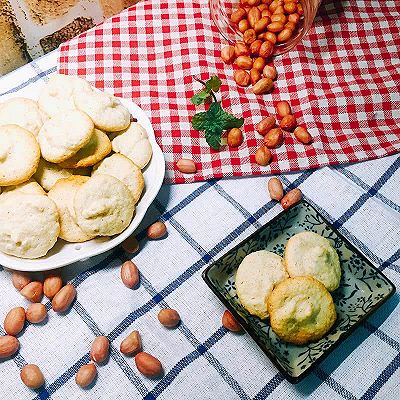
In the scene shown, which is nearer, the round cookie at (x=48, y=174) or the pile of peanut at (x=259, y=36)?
the round cookie at (x=48, y=174)

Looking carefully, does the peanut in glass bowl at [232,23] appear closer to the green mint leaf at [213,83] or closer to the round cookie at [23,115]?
the green mint leaf at [213,83]

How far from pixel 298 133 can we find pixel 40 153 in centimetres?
56

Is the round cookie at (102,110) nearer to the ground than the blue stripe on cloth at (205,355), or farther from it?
farther from it

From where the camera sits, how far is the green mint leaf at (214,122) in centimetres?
126

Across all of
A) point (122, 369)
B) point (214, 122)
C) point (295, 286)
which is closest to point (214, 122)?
point (214, 122)

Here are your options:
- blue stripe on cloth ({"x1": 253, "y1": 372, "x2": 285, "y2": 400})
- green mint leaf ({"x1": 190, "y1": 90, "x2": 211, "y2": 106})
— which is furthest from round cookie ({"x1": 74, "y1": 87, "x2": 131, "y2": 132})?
blue stripe on cloth ({"x1": 253, "y1": 372, "x2": 285, "y2": 400})

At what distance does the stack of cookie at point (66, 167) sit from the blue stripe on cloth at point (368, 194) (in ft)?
1.35

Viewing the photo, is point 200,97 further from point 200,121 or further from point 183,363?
point 183,363

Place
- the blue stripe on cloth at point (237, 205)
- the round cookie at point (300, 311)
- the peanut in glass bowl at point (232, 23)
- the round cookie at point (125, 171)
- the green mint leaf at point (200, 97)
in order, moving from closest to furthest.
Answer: the round cookie at point (300, 311)
the round cookie at point (125, 171)
the blue stripe on cloth at point (237, 205)
the green mint leaf at point (200, 97)
the peanut in glass bowl at point (232, 23)

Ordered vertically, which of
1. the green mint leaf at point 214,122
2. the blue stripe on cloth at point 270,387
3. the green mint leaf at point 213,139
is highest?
the green mint leaf at point 214,122

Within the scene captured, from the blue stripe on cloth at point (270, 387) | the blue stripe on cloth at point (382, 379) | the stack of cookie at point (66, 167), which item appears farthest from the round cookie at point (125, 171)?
the blue stripe on cloth at point (382, 379)

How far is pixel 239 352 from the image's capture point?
1027 millimetres

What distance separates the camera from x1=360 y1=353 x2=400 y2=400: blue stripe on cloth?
996 mm

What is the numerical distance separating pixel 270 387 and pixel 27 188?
558 millimetres
